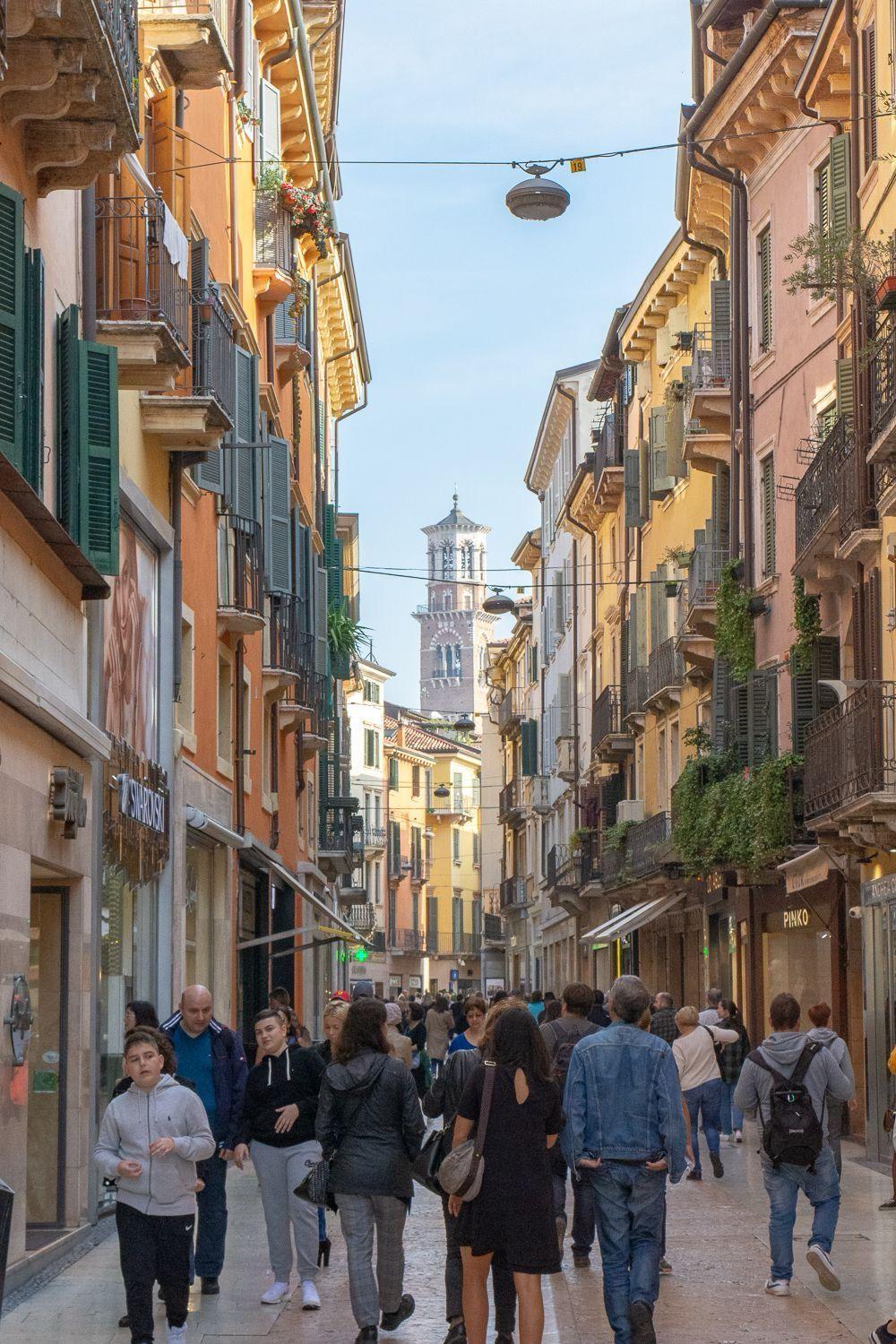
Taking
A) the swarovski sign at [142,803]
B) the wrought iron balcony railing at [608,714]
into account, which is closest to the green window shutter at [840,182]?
the swarovski sign at [142,803]

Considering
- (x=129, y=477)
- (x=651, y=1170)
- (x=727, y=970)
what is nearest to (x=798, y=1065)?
(x=651, y=1170)

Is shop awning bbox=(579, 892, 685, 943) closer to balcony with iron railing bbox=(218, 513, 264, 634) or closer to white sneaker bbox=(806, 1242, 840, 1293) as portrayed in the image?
balcony with iron railing bbox=(218, 513, 264, 634)

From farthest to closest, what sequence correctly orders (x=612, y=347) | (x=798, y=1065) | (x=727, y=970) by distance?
1. (x=612, y=347)
2. (x=727, y=970)
3. (x=798, y=1065)

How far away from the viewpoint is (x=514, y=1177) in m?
9.45

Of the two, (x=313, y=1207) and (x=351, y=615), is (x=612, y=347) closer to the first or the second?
(x=351, y=615)

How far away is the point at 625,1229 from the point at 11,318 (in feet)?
18.8

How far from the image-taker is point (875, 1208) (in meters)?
16.8

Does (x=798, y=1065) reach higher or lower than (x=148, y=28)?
lower

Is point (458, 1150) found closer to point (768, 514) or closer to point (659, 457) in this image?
point (768, 514)

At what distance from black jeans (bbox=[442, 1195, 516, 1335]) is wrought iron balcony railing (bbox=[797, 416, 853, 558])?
1387cm

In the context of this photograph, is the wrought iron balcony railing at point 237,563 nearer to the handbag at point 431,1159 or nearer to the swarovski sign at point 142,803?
the swarovski sign at point 142,803

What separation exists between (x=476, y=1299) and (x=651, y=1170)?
101 cm

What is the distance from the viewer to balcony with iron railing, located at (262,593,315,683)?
2939cm

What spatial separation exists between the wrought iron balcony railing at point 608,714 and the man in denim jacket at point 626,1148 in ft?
117
